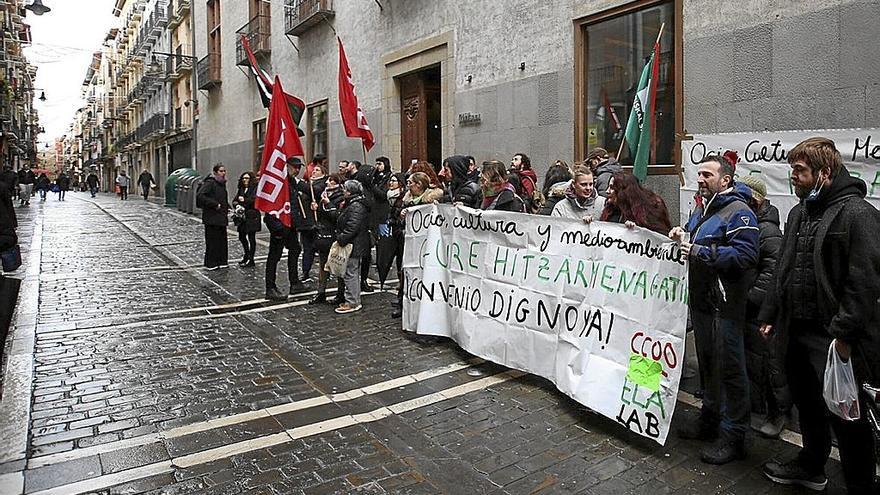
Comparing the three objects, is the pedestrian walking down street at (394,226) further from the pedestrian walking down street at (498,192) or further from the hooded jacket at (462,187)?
the pedestrian walking down street at (498,192)

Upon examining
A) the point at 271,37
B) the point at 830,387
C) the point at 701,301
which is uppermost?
the point at 271,37

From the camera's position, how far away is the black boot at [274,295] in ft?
29.1

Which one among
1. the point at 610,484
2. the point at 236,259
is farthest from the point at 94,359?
the point at 236,259

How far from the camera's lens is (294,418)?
185 inches

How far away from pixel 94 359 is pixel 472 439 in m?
3.90

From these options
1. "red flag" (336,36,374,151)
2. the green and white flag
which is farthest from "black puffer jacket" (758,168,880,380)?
"red flag" (336,36,374,151)

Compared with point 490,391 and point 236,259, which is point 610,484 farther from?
point 236,259

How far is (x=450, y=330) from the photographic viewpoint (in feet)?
21.1

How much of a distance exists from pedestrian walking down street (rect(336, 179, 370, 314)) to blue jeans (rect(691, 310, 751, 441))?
14.8 feet

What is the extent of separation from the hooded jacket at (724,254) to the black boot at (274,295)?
5.98 metres

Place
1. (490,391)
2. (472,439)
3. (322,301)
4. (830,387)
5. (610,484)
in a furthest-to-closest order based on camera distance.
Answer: (322,301) < (490,391) < (472,439) < (610,484) < (830,387)

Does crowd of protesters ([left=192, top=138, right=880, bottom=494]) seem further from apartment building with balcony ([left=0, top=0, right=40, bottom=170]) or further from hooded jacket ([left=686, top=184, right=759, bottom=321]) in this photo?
apartment building with balcony ([left=0, top=0, right=40, bottom=170])

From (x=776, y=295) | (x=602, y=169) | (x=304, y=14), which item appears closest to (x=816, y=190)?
(x=776, y=295)

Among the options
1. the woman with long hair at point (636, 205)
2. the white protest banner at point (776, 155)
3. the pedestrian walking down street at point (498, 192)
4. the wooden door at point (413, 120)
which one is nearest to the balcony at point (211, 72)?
the wooden door at point (413, 120)
